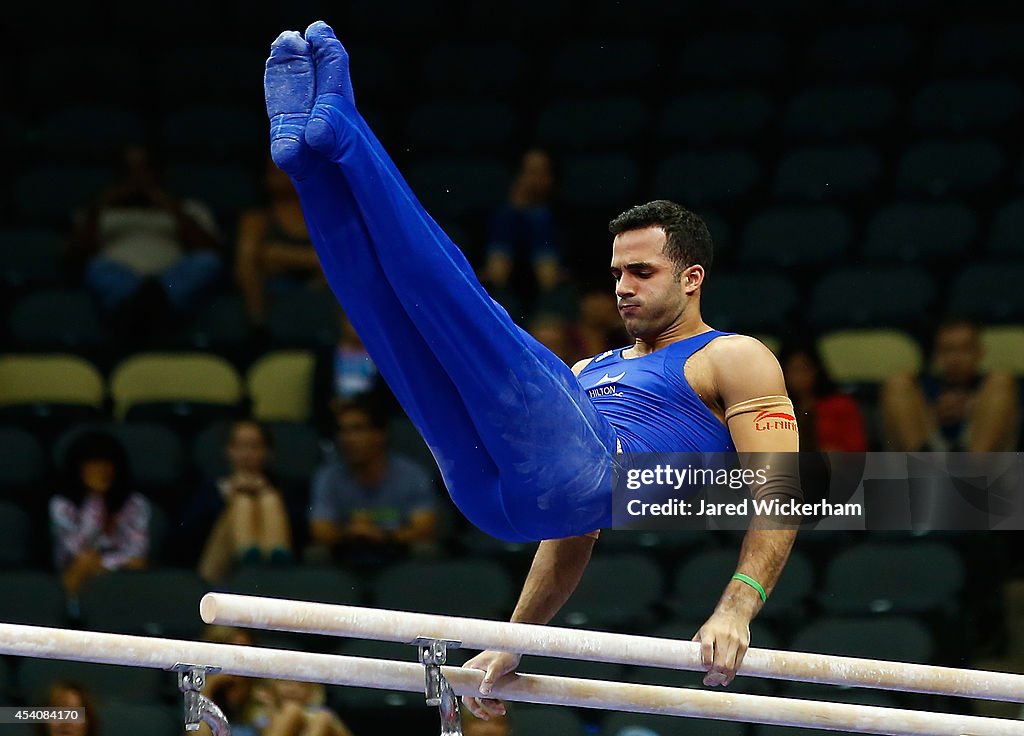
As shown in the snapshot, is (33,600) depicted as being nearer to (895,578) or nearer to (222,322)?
(222,322)

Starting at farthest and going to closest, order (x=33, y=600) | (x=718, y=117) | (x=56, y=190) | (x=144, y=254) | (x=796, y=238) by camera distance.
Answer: (x=56, y=190) < (x=718, y=117) < (x=144, y=254) < (x=796, y=238) < (x=33, y=600)

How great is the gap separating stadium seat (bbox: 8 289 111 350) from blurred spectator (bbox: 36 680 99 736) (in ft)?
8.23

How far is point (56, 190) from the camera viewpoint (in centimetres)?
860

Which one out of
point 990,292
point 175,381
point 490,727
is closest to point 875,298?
point 990,292

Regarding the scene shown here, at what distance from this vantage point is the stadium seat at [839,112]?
8.25m

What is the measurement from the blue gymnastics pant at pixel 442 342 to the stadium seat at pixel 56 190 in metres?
5.39

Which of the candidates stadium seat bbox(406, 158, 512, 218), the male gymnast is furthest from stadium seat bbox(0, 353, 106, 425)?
the male gymnast

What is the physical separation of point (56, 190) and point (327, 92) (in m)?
5.76

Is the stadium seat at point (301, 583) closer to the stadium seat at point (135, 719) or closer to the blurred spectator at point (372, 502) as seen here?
the blurred spectator at point (372, 502)

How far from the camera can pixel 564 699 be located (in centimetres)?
356

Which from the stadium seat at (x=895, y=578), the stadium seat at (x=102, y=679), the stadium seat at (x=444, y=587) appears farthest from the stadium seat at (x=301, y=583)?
the stadium seat at (x=895, y=578)

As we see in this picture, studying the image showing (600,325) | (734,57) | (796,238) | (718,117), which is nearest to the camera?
(600,325)

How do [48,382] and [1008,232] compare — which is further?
[1008,232]
